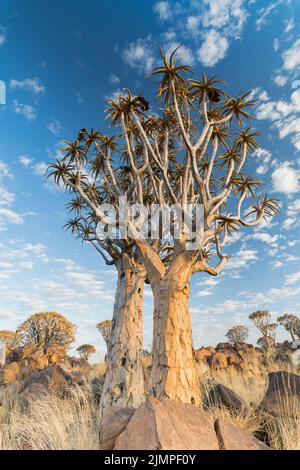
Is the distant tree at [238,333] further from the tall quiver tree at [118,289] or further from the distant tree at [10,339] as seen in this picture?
the tall quiver tree at [118,289]

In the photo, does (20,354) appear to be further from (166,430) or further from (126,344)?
(166,430)

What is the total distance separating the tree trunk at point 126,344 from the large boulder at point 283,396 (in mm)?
3011

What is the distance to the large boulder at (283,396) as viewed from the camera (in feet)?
16.7

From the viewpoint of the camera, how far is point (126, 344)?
24.9 ft

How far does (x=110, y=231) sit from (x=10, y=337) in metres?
21.2

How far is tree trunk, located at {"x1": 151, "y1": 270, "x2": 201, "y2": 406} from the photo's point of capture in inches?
203

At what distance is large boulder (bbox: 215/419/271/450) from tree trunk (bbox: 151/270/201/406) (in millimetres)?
1656

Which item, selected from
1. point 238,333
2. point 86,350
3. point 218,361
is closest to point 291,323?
point 238,333

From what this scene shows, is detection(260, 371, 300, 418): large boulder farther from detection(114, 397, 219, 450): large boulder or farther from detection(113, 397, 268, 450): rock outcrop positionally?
detection(114, 397, 219, 450): large boulder

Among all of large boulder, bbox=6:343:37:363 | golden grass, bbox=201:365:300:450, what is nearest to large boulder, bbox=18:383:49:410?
golden grass, bbox=201:365:300:450

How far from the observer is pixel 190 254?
6.01 meters

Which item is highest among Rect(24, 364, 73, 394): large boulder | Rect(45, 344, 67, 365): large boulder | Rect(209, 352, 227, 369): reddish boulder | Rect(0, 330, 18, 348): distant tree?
Rect(0, 330, 18, 348): distant tree
